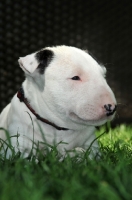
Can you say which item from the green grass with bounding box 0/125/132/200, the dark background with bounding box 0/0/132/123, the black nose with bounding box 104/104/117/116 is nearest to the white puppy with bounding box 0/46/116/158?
the black nose with bounding box 104/104/117/116

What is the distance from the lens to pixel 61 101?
2.14 metres

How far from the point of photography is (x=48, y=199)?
1213 millimetres

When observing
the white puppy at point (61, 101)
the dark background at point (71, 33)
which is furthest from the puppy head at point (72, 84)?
the dark background at point (71, 33)

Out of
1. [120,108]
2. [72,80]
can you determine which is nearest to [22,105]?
[72,80]

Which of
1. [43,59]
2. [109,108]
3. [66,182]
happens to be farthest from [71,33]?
[66,182]

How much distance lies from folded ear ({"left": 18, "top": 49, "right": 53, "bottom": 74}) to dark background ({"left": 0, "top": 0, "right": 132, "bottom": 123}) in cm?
201

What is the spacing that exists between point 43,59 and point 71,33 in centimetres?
235

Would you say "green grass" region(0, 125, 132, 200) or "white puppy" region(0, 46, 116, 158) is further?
"white puppy" region(0, 46, 116, 158)

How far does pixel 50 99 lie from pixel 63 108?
84 millimetres

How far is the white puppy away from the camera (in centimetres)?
203

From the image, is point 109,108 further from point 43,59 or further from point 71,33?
point 71,33

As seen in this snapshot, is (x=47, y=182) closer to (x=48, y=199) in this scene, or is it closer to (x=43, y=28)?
(x=48, y=199)

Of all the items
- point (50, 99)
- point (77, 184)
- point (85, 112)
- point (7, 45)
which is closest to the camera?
point (77, 184)

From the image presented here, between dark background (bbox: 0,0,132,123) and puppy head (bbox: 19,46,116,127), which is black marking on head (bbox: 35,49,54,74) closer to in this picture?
puppy head (bbox: 19,46,116,127)
